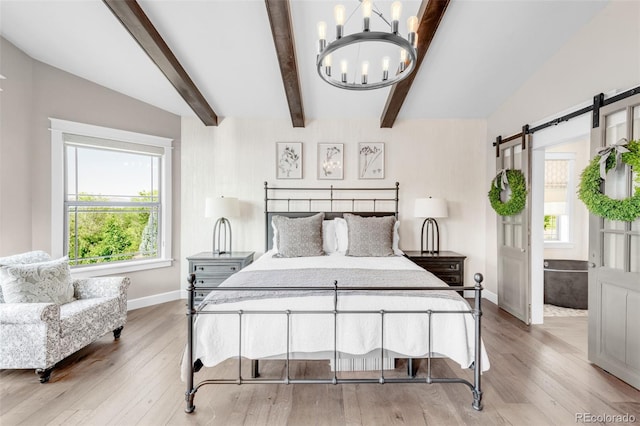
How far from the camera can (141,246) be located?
4281mm

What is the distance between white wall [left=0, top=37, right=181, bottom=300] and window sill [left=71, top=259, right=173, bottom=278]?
129 mm

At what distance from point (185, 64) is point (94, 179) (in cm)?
194

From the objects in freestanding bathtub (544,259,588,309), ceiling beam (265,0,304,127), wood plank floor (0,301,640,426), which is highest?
ceiling beam (265,0,304,127)

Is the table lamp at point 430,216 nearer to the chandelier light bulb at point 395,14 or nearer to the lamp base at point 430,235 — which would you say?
the lamp base at point 430,235

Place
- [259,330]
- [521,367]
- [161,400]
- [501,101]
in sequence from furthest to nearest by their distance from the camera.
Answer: [501,101]
[521,367]
[161,400]
[259,330]

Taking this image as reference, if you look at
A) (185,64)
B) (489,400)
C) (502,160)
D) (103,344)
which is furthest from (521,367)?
(185,64)

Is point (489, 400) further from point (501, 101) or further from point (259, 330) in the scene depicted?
point (501, 101)

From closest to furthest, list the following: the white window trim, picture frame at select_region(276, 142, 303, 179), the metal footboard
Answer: the metal footboard
the white window trim
picture frame at select_region(276, 142, 303, 179)

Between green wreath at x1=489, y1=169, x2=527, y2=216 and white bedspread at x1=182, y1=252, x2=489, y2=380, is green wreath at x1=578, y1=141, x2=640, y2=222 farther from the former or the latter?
white bedspread at x1=182, y1=252, x2=489, y2=380

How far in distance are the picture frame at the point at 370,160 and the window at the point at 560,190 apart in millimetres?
3171

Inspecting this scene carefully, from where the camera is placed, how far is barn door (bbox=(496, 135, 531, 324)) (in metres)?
3.59

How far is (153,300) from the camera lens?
423 centimetres

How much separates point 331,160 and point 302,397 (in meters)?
3.21

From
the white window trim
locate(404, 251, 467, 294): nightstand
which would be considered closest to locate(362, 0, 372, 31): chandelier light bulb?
locate(404, 251, 467, 294): nightstand
